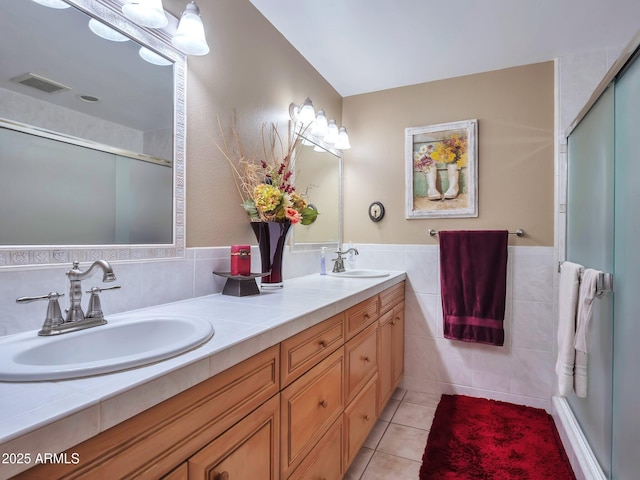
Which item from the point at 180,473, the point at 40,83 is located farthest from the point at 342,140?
the point at 180,473

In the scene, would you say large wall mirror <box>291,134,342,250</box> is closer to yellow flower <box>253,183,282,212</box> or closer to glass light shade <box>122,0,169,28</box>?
yellow flower <box>253,183,282,212</box>

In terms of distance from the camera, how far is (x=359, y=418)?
1.68m

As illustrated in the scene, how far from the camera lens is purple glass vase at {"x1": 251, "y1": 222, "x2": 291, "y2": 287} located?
1.68m

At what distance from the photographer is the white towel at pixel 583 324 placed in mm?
1396

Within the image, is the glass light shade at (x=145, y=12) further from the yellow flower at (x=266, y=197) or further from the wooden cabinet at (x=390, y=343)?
the wooden cabinet at (x=390, y=343)

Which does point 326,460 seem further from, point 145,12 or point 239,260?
point 145,12

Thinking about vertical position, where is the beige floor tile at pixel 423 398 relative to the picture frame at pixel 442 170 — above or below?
below

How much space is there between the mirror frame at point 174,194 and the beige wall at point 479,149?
5.55 ft

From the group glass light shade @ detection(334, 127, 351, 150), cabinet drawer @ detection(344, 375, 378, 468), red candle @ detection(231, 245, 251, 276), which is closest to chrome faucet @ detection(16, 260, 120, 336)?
red candle @ detection(231, 245, 251, 276)

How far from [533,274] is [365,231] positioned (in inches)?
47.3

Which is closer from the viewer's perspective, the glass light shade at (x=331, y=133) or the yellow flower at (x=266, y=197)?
the yellow flower at (x=266, y=197)

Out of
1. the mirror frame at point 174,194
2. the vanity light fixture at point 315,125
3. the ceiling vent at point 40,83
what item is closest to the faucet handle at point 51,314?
the mirror frame at point 174,194

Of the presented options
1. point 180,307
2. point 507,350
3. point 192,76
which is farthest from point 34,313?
point 507,350

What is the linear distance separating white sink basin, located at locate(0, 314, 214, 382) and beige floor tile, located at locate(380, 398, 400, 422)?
1.68m
